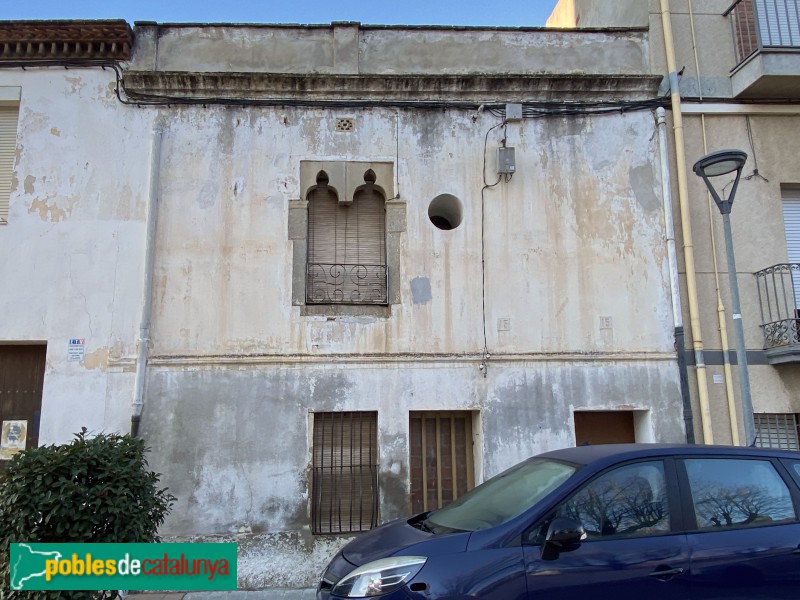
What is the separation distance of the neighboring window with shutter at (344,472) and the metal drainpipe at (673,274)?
4.16 m

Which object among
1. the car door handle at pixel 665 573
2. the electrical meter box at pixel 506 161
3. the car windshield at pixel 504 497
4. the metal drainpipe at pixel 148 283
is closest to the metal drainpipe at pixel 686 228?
the electrical meter box at pixel 506 161

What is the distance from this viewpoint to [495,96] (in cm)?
899

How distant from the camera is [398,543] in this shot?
13.5ft

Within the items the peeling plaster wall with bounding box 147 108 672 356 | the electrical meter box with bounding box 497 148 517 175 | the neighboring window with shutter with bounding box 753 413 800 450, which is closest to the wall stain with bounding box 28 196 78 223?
the peeling plaster wall with bounding box 147 108 672 356

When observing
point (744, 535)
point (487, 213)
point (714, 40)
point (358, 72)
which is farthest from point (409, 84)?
point (744, 535)

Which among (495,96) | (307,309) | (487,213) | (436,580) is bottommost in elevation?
(436,580)

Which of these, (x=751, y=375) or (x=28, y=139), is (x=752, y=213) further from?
(x=28, y=139)

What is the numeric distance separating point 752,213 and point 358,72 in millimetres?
6033

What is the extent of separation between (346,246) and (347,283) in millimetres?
547

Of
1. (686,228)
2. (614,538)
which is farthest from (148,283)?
(686,228)

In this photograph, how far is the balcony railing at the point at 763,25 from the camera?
358 inches

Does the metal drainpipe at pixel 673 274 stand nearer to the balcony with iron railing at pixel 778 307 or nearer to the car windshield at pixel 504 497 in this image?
the balcony with iron railing at pixel 778 307

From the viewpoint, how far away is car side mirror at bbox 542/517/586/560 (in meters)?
3.76

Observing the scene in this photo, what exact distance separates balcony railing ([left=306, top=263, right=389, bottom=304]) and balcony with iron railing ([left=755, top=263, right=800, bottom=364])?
5.29 metres
